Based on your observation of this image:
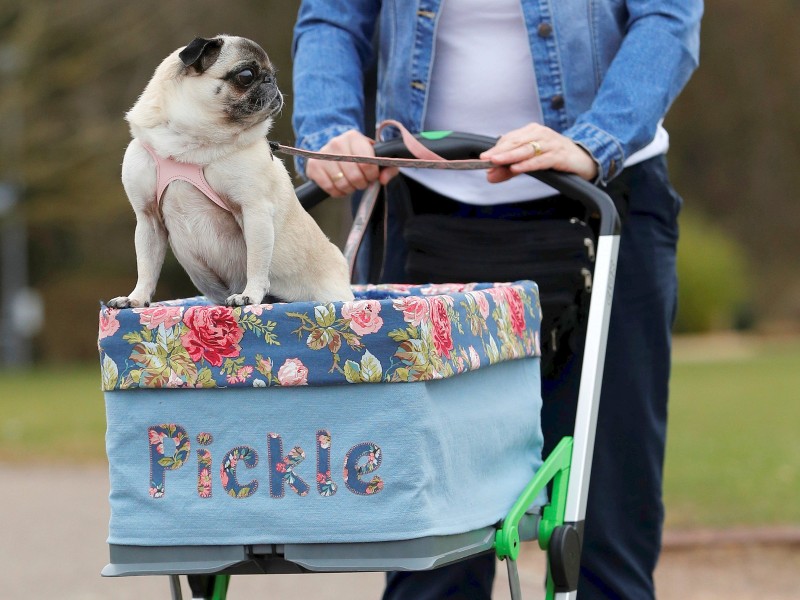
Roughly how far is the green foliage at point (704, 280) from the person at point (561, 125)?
Answer: 2090 cm

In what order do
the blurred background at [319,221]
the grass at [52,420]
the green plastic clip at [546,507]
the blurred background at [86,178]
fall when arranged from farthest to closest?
the blurred background at [86,178] → the grass at [52,420] → the blurred background at [319,221] → the green plastic clip at [546,507]

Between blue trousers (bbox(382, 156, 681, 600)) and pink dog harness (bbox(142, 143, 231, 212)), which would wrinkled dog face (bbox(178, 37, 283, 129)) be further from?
blue trousers (bbox(382, 156, 681, 600))

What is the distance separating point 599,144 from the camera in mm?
3031

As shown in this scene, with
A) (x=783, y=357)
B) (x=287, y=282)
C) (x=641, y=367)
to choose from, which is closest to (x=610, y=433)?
(x=641, y=367)

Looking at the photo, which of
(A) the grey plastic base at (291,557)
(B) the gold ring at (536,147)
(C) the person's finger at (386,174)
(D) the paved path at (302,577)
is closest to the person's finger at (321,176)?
(C) the person's finger at (386,174)

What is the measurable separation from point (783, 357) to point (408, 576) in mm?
18234

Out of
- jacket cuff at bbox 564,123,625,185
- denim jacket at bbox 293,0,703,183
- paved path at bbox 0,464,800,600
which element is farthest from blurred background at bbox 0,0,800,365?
jacket cuff at bbox 564,123,625,185

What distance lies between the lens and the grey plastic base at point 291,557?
7.80 ft

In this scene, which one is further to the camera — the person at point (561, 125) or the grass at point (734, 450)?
the grass at point (734, 450)

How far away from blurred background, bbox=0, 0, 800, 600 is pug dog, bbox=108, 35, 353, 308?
349cm

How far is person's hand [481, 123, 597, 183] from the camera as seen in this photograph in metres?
2.98

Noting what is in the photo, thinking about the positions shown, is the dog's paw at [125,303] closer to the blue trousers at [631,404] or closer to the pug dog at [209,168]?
the pug dog at [209,168]

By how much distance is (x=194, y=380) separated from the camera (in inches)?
95.8

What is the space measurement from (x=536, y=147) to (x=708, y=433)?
8.06 meters
